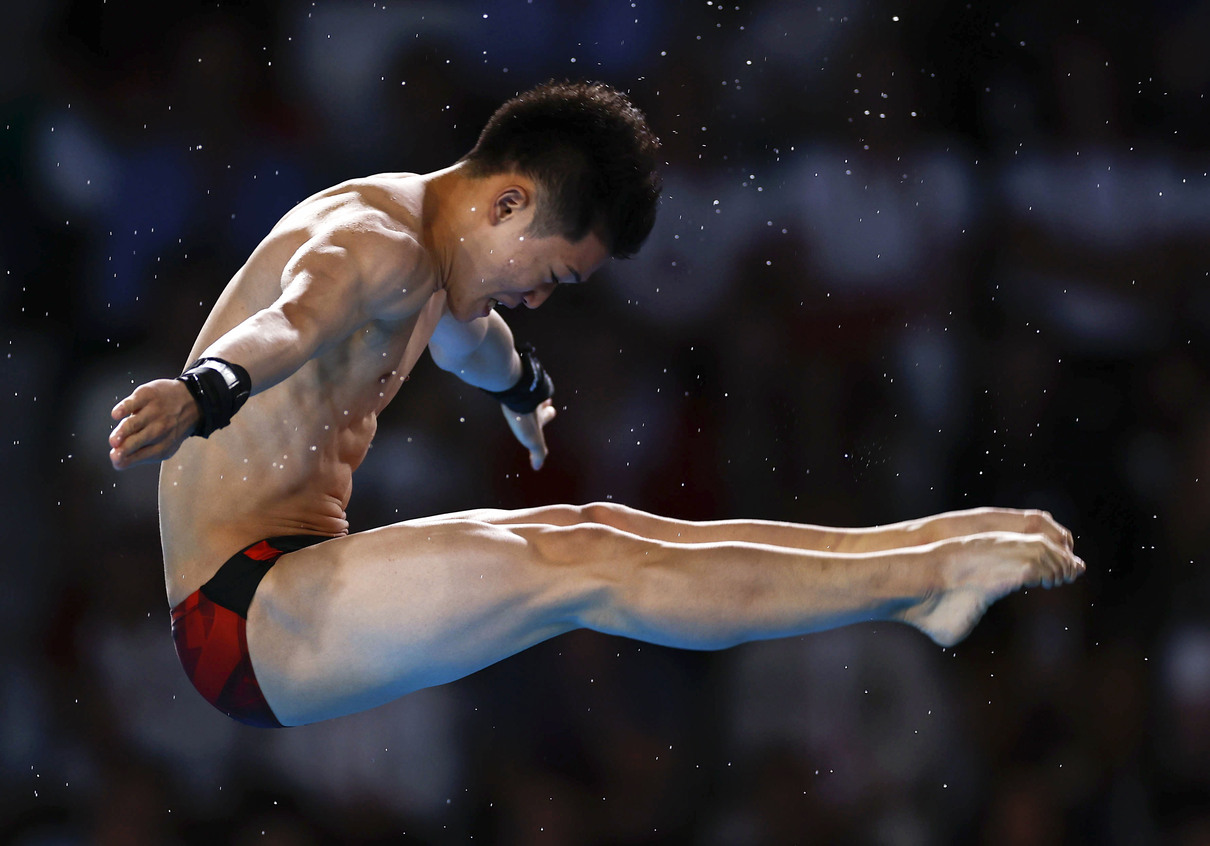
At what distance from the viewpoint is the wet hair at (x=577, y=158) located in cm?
164

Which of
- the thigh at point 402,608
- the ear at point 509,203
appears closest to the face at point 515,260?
the ear at point 509,203

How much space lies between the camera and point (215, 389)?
120cm

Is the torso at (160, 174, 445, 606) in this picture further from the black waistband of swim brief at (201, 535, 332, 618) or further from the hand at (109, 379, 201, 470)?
the hand at (109, 379, 201, 470)

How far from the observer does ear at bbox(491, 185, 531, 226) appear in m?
1.64

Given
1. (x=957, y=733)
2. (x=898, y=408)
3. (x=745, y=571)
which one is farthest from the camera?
(x=898, y=408)

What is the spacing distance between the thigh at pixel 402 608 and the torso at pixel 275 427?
0.38 ft

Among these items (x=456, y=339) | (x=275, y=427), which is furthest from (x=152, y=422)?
(x=456, y=339)

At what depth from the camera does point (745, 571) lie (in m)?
1.42

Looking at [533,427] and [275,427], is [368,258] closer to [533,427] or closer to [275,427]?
[275,427]

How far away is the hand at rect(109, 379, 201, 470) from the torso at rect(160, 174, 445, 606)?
0.37 metres

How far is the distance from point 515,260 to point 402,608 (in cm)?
55

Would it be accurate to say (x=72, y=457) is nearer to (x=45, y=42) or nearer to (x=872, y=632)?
(x=45, y=42)

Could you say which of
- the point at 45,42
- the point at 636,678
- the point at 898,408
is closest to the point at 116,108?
the point at 45,42

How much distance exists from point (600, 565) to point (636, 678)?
1386mm
